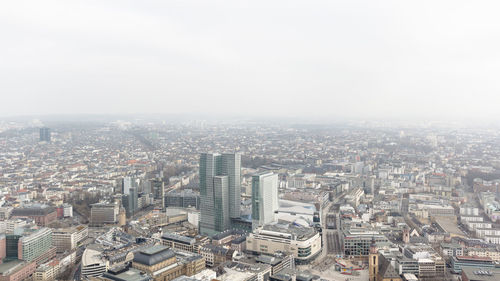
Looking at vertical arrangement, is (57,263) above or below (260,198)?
below

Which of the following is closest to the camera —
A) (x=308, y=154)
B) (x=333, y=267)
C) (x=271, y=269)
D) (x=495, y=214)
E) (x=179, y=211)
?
(x=271, y=269)

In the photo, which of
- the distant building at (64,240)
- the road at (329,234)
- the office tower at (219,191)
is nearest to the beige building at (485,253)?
the road at (329,234)

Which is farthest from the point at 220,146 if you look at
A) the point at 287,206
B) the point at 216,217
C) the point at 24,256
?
the point at 24,256

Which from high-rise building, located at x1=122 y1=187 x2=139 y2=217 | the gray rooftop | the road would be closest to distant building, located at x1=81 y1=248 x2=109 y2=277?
the gray rooftop

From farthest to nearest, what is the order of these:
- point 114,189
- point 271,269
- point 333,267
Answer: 1. point 114,189
2. point 333,267
3. point 271,269

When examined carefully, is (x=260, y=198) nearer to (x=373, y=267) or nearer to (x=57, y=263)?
(x=373, y=267)

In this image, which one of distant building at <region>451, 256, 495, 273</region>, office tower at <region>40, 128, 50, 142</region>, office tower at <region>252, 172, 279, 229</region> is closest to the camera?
distant building at <region>451, 256, 495, 273</region>

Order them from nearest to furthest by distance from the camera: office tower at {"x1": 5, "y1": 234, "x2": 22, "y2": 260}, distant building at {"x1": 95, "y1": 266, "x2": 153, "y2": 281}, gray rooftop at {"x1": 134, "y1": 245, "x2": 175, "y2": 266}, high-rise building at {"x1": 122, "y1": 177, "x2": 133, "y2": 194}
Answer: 1. distant building at {"x1": 95, "y1": 266, "x2": 153, "y2": 281}
2. gray rooftop at {"x1": 134, "y1": 245, "x2": 175, "y2": 266}
3. office tower at {"x1": 5, "y1": 234, "x2": 22, "y2": 260}
4. high-rise building at {"x1": 122, "y1": 177, "x2": 133, "y2": 194}

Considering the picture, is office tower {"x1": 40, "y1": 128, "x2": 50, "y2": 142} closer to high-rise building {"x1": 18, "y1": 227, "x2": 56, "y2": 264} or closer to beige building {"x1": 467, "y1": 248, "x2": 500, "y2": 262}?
high-rise building {"x1": 18, "y1": 227, "x2": 56, "y2": 264}

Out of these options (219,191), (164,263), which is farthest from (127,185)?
(164,263)
